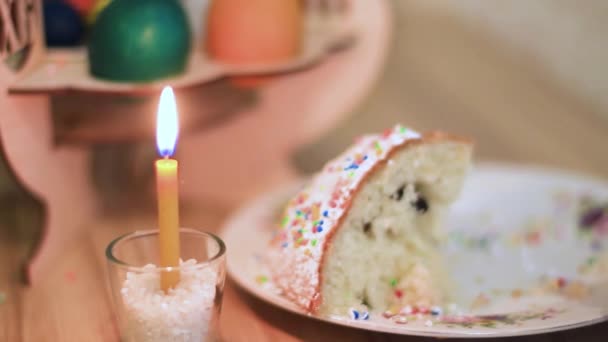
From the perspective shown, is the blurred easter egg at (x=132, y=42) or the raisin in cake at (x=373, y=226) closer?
the raisin in cake at (x=373, y=226)

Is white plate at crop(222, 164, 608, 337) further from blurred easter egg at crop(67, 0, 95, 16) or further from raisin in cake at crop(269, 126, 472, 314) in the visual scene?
blurred easter egg at crop(67, 0, 95, 16)

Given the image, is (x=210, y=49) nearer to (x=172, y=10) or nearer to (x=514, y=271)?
(x=172, y=10)

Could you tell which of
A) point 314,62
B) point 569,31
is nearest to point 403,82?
point 569,31

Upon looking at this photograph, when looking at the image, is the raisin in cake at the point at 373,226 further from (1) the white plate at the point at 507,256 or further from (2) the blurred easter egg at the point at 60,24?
(2) the blurred easter egg at the point at 60,24

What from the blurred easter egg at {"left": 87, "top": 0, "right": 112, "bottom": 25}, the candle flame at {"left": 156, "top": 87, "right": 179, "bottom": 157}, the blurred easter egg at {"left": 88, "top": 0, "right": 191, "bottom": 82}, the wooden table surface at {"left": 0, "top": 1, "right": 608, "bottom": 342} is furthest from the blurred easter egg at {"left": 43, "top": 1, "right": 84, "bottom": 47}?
the candle flame at {"left": 156, "top": 87, "right": 179, "bottom": 157}

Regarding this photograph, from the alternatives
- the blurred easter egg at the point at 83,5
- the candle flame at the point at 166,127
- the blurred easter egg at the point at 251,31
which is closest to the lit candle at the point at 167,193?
the candle flame at the point at 166,127

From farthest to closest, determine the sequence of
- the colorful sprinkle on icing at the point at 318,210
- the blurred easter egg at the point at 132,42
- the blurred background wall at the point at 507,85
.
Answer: the blurred background wall at the point at 507,85 < the blurred easter egg at the point at 132,42 < the colorful sprinkle on icing at the point at 318,210

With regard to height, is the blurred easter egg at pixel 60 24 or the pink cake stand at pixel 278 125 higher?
the blurred easter egg at pixel 60 24
